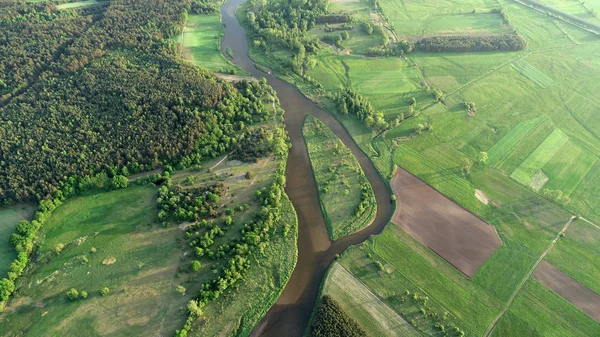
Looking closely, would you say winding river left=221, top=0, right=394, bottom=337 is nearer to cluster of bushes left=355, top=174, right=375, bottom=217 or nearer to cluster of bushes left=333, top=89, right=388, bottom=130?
cluster of bushes left=355, top=174, right=375, bottom=217

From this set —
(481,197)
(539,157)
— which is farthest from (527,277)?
(539,157)

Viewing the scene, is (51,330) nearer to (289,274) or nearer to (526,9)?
(289,274)

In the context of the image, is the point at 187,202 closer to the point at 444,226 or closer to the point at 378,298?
the point at 378,298

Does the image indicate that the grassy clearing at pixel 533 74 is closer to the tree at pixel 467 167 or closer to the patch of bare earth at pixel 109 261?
the tree at pixel 467 167

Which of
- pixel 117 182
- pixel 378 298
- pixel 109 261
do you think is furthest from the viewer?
pixel 117 182

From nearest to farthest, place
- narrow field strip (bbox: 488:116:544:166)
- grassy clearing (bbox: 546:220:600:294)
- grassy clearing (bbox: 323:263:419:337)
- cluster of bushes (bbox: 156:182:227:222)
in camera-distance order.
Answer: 1. grassy clearing (bbox: 323:263:419:337)
2. grassy clearing (bbox: 546:220:600:294)
3. cluster of bushes (bbox: 156:182:227:222)
4. narrow field strip (bbox: 488:116:544:166)

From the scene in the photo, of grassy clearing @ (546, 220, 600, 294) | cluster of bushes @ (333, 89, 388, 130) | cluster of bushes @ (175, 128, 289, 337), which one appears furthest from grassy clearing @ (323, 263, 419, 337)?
cluster of bushes @ (333, 89, 388, 130)
